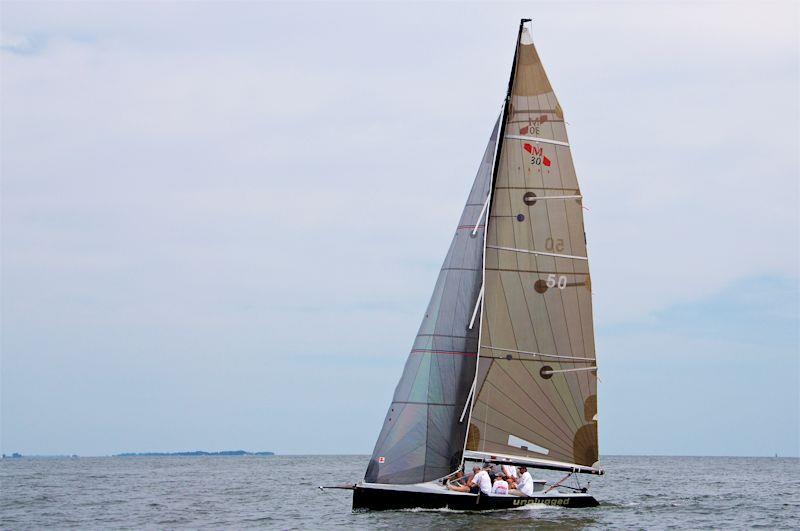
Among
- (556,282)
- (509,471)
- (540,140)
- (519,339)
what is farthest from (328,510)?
(540,140)

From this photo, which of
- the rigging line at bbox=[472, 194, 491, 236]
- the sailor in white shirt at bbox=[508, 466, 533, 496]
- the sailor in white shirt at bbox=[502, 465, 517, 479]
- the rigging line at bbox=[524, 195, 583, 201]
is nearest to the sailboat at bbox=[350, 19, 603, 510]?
the rigging line at bbox=[524, 195, 583, 201]

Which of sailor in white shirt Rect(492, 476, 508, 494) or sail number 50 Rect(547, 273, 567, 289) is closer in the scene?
sailor in white shirt Rect(492, 476, 508, 494)

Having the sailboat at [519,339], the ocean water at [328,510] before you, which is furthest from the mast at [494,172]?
the ocean water at [328,510]

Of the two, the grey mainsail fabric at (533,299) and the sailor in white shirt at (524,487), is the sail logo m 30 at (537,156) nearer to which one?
the grey mainsail fabric at (533,299)

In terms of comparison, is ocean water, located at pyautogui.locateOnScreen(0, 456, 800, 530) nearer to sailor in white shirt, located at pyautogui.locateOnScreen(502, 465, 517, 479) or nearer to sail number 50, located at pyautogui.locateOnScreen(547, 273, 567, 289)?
sailor in white shirt, located at pyautogui.locateOnScreen(502, 465, 517, 479)

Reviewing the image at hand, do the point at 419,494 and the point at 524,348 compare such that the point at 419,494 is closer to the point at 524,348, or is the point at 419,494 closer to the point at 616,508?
the point at 524,348

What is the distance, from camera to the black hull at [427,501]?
2936cm

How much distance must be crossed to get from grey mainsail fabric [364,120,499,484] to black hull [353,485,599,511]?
1029 millimetres

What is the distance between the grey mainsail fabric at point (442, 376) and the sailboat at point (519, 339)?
33 mm

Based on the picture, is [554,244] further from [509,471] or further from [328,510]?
[328,510]

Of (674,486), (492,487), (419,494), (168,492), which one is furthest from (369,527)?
(674,486)

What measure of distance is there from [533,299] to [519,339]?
122 cm

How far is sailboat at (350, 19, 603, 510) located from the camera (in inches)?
1219

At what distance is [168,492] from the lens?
54406mm
